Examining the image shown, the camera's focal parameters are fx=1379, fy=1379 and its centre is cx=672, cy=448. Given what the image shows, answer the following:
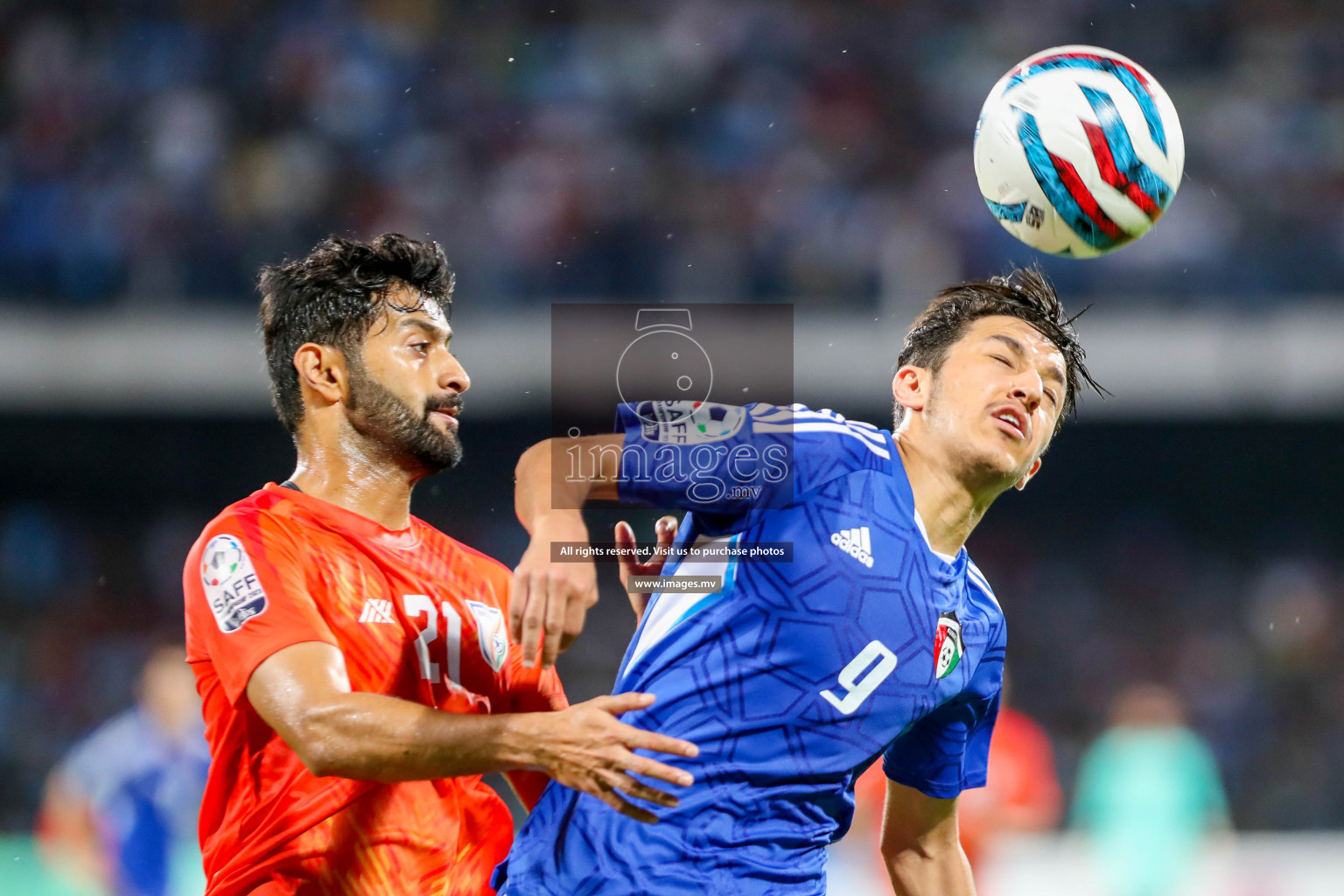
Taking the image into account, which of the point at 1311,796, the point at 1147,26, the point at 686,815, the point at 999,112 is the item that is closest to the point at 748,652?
the point at 686,815

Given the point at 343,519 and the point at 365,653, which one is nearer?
the point at 365,653

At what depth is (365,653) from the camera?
3.42 m

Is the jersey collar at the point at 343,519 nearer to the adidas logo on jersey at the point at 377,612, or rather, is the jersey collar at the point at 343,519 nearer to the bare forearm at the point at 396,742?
the adidas logo on jersey at the point at 377,612

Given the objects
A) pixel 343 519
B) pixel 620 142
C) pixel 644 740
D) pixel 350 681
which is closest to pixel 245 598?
pixel 350 681

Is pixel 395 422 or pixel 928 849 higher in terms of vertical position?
pixel 395 422

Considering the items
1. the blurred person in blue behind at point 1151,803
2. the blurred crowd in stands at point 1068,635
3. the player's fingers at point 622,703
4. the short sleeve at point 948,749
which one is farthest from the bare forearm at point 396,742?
the blurred crowd in stands at point 1068,635

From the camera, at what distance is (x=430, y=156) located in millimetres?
13594

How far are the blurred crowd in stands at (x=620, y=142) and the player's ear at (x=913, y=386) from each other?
859 centimetres

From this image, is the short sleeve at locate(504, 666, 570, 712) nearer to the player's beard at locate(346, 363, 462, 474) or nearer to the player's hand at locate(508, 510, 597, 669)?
the player's beard at locate(346, 363, 462, 474)

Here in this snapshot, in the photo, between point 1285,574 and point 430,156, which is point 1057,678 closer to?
point 1285,574

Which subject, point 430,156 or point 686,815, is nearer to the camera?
point 686,815

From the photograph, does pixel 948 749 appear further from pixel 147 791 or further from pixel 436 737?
pixel 147 791

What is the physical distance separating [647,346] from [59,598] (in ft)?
20.4

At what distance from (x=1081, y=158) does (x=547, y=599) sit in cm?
224
